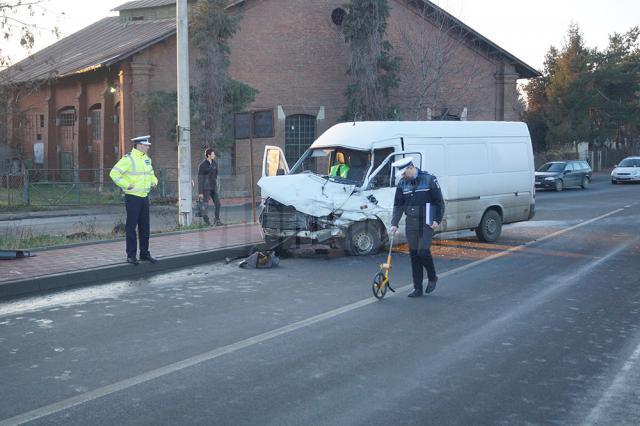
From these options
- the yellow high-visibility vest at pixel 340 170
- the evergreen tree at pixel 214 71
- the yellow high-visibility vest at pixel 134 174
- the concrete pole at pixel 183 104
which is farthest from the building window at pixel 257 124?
the evergreen tree at pixel 214 71

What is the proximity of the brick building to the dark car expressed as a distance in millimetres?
3622

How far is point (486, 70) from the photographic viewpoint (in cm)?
4000

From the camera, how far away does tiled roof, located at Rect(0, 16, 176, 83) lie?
2945 centimetres

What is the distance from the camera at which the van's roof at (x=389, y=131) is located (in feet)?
46.2

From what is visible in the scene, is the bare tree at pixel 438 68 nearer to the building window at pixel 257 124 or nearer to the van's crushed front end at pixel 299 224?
the building window at pixel 257 124

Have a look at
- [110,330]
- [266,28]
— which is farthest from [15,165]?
[110,330]

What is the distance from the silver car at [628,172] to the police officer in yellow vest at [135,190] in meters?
37.1

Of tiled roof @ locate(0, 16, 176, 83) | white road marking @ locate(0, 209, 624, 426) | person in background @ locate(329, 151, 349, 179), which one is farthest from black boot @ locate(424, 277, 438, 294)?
tiled roof @ locate(0, 16, 176, 83)

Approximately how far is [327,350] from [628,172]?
4032 centimetres

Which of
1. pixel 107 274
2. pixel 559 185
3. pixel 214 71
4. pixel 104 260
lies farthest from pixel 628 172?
pixel 107 274

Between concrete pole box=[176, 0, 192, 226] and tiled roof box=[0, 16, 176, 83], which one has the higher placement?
tiled roof box=[0, 16, 176, 83]

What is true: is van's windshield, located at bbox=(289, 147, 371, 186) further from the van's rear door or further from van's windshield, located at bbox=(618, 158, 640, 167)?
van's windshield, located at bbox=(618, 158, 640, 167)

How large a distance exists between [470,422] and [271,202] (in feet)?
28.4

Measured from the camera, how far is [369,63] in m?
35.2
